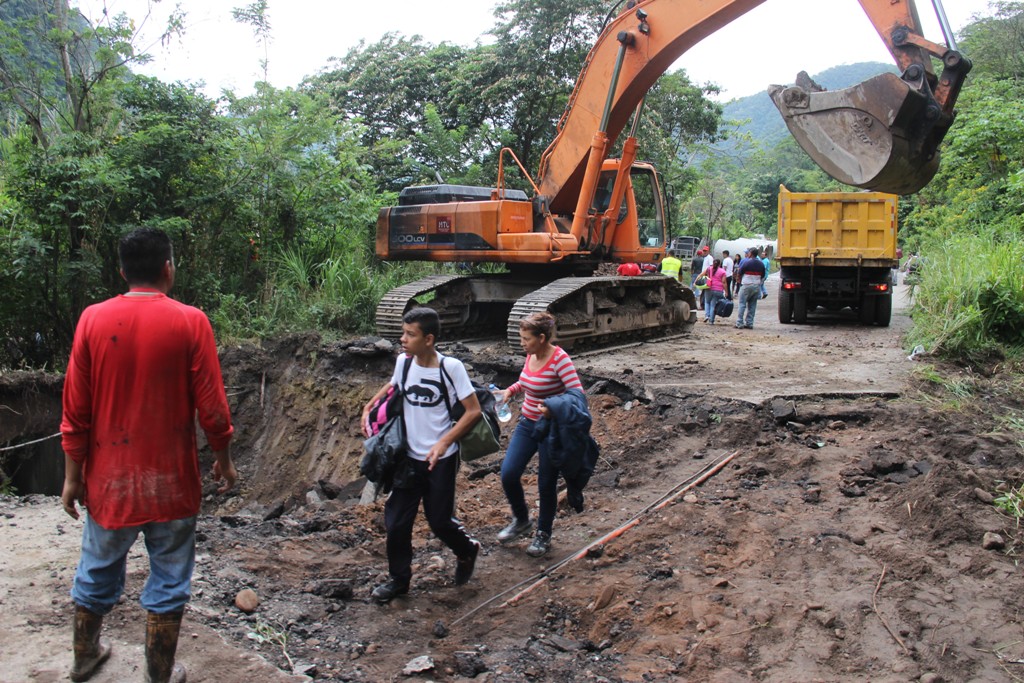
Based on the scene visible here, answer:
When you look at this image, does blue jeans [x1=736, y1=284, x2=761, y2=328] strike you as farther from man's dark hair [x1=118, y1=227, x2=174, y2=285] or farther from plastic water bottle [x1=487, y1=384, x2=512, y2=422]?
man's dark hair [x1=118, y1=227, x2=174, y2=285]

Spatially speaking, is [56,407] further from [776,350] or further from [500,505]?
[776,350]

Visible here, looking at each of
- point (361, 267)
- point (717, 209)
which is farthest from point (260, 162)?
point (717, 209)

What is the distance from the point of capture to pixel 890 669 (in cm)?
363

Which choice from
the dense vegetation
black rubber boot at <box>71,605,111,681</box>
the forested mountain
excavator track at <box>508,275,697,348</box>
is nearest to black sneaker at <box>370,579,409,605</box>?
black rubber boot at <box>71,605,111,681</box>

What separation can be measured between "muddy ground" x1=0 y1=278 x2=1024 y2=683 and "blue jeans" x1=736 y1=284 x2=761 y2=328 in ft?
19.6

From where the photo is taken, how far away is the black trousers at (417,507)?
426cm

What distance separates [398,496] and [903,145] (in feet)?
14.4

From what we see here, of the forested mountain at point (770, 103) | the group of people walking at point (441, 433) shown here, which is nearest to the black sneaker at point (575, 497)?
the group of people walking at point (441, 433)

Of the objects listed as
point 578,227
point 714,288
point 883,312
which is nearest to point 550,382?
point 578,227

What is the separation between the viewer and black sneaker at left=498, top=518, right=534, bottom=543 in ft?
17.2

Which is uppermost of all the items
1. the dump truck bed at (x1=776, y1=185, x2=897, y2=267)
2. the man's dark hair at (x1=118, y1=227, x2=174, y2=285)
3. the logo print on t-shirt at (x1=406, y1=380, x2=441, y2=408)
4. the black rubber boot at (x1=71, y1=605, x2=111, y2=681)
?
the dump truck bed at (x1=776, y1=185, x2=897, y2=267)

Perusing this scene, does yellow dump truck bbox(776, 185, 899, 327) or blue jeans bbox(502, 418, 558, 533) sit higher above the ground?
yellow dump truck bbox(776, 185, 899, 327)

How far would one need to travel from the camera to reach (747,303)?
14.2 metres

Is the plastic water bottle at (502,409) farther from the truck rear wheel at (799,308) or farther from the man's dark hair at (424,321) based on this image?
the truck rear wheel at (799,308)
